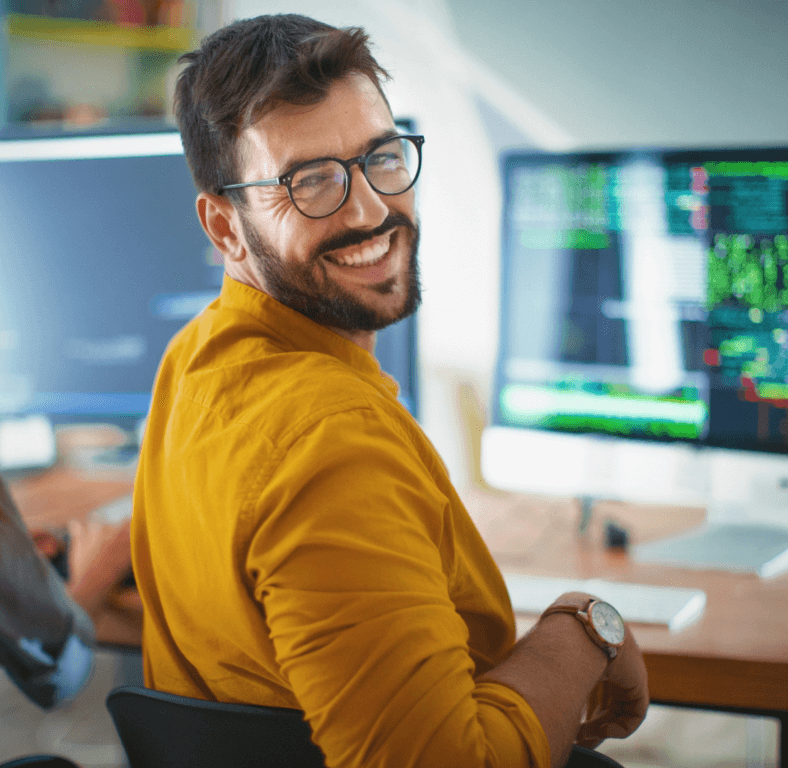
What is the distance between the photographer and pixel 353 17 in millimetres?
1936

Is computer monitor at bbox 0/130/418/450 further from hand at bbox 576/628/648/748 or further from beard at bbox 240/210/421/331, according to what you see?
hand at bbox 576/628/648/748

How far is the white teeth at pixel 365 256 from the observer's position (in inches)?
34.5

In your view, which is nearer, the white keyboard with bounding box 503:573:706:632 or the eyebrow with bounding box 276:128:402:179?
the eyebrow with bounding box 276:128:402:179

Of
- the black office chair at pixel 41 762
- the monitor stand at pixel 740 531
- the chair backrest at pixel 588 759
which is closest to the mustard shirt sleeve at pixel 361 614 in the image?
the chair backrest at pixel 588 759

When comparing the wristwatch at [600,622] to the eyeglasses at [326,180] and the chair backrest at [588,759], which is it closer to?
the chair backrest at [588,759]

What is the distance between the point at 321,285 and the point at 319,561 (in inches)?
14.3

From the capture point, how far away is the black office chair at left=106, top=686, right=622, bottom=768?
643 millimetres

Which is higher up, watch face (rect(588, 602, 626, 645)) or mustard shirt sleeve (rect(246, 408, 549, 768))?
mustard shirt sleeve (rect(246, 408, 549, 768))

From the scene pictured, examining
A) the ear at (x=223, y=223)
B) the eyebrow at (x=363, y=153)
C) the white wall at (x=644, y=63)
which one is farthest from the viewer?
the white wall at (x=644, y=63)

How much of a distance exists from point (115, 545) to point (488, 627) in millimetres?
700

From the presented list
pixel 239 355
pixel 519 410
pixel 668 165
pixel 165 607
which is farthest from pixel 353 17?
pixel 165 607

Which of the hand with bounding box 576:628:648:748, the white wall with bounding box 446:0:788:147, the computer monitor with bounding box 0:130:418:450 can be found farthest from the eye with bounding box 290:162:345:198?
the white wall with bounding box 446:0:788:147

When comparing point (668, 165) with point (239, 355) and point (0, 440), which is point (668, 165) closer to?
point (239, 355)

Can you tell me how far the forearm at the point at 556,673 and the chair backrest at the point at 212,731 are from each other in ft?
0.67
